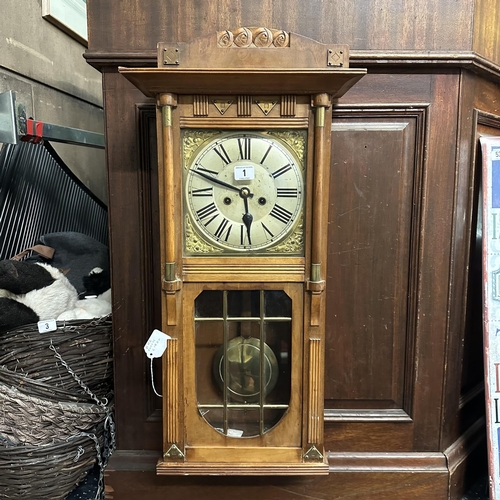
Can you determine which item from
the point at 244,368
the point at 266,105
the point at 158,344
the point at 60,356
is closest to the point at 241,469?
the point at 244,368

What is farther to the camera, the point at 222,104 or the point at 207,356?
the point at 207,356

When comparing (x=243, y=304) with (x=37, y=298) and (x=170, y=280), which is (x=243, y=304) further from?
(x=37, y=298)

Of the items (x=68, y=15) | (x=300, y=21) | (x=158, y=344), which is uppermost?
(x=68, y=15)

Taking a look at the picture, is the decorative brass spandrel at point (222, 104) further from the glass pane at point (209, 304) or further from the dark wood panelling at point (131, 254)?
the glass pane at point (209, 304)

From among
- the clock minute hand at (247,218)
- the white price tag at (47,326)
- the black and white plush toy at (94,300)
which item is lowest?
the white price tag at (47,326)

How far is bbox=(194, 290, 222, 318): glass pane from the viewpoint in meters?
0.99

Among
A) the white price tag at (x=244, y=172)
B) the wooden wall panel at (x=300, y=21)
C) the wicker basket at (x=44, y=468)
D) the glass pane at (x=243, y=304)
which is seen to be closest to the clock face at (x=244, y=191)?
the white price tag at (x=244, y=172)

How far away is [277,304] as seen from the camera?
0.99 m

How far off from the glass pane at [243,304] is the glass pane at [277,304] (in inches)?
0.8

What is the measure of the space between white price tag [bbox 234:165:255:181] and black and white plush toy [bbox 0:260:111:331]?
0.63 metres

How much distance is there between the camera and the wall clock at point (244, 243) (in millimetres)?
887

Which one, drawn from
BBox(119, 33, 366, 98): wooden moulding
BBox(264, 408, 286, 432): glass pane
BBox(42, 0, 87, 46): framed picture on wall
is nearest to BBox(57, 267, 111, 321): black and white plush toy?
BBox(264, 408, 286, 432): glass pane

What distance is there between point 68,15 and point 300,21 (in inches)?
50.9

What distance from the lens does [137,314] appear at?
1.17 m
